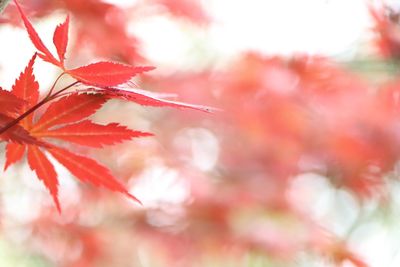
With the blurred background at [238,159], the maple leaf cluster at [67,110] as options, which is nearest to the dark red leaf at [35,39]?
the maple leaf cluster at [67,110]

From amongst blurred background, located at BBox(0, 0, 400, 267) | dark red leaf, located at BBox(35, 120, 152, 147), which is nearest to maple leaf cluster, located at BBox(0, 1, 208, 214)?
dark red leaf, located at BBox(35, 120, 152, 147)

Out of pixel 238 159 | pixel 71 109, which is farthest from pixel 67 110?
pixel 238 159

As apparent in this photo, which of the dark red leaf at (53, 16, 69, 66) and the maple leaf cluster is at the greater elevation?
the dark red leaf at (53, 16, 69, 66)

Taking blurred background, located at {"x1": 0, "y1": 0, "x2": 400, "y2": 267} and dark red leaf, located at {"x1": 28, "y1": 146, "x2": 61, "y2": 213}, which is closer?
dark red leaf, located at {"x1": 28, "y1": 146, "x2": 61, "y2": 213}

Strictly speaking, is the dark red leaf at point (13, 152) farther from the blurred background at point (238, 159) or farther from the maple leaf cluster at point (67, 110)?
the blurred background at point (238, 159)

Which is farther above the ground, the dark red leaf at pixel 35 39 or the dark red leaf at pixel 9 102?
the dark red leaf at pixel 35 39

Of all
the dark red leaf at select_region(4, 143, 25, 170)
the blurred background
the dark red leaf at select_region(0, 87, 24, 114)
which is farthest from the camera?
the blurred background

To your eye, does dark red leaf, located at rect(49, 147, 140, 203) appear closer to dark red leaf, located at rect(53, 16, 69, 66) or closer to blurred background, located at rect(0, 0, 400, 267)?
dark red leaf, located at rect(53, 16, 69, 66)

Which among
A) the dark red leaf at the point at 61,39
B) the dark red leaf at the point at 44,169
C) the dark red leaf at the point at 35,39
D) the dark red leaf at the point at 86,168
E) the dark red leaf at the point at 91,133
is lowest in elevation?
the dark red leaf at the point at 44,169

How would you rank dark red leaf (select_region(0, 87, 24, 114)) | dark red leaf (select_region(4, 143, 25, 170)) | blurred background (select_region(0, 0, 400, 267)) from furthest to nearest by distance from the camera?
1. blurred background (select_region(0, 0, 400, 267))
2. dark red leaf (select_region(4, 143, 25, 170))
3. dark red leaf (select_region(0, 87, 24, 114))

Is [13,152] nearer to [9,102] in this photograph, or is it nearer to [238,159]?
[9,102]

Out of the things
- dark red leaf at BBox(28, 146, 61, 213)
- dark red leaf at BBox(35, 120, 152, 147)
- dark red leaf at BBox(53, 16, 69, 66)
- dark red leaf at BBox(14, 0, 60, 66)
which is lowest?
dark red leaf at BBox(28, 146, 61, 213)

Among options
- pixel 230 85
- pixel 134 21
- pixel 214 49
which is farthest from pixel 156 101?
pixel 214 49
